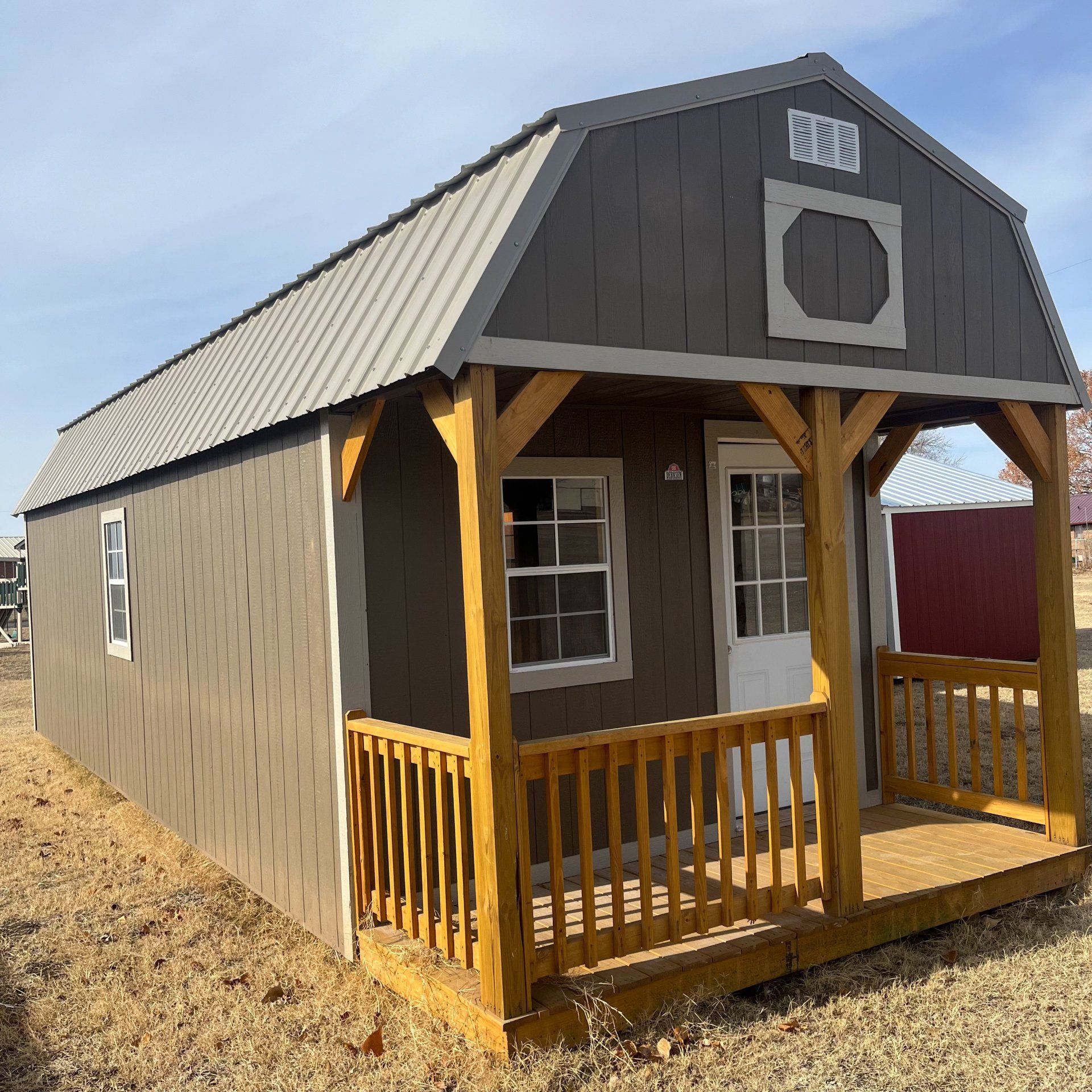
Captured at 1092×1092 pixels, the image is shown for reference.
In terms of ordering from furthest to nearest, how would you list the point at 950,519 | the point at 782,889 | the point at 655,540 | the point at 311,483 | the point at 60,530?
the point at 950,519
the point at 60,530
the point at 655,540
the point at 311,483
the point at 782,889

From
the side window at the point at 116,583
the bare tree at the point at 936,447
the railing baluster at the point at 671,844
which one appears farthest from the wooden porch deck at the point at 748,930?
the bare tree at the point at 936,447

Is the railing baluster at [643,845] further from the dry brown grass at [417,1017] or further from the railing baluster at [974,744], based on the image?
the railing baluster at [974,744]

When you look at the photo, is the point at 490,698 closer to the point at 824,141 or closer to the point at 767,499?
the point at 824,141

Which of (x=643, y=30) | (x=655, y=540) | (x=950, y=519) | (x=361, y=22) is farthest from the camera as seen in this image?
(x=950, y=519)

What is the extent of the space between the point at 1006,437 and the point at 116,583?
6720mm

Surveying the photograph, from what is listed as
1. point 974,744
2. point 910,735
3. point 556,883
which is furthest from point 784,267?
point 910,735

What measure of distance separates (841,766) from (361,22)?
5.38 metres

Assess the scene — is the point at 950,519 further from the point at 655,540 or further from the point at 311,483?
the point at 311,483

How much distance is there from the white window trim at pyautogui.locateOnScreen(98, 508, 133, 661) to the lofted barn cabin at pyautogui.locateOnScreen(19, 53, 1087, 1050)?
116cm

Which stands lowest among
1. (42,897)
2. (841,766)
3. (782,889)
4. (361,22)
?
(42,897)

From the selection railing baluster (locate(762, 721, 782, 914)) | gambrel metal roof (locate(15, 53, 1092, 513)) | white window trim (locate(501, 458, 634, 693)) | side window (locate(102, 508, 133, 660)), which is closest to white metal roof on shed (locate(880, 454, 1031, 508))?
white window trim (locate(501, 458, 634, 693))

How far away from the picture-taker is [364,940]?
4.35 metres

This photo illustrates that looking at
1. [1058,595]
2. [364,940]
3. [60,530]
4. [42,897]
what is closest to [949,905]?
[1058,595]

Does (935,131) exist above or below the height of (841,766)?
above
